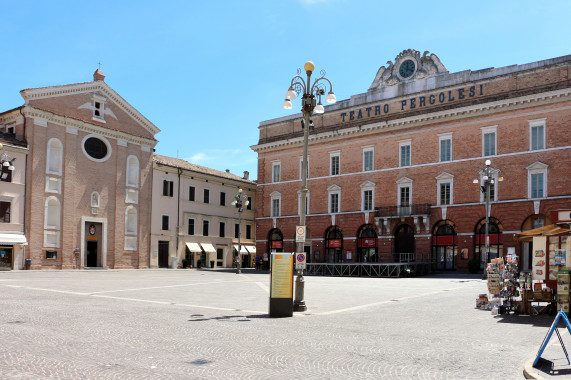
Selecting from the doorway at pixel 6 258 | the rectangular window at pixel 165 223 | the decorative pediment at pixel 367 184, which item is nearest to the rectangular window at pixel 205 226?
the rectangular window at pixel 165 223

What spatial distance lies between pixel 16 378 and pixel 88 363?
110 cm

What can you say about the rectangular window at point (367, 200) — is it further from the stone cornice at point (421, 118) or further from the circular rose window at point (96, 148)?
the circular rose window at point (96, 148)

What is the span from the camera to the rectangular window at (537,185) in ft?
129

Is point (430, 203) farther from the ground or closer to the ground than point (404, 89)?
closer to the ground

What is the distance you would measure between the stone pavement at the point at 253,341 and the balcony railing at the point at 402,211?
29.0 meters

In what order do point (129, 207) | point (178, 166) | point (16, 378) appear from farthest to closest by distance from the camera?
point (178, 166)
point (129, 207)
point (16, 378)

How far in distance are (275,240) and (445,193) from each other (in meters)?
18.9

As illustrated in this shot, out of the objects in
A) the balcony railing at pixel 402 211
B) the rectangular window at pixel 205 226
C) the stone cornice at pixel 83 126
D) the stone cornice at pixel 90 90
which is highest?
the stone cornice at pixel 90 90

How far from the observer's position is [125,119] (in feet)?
165

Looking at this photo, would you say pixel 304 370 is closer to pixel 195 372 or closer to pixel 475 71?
pixel 195 372

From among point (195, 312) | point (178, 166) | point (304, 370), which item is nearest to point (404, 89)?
point (178, 166)

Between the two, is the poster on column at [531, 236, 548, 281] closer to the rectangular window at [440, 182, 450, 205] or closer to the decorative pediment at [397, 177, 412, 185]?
the rectangular window at [440, 182, 450, 205]

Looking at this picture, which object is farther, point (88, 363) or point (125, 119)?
point (125, 119)

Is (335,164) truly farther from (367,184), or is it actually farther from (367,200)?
(367,200)
